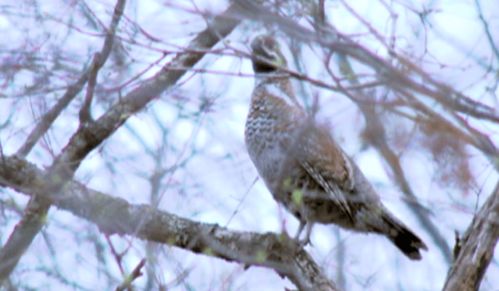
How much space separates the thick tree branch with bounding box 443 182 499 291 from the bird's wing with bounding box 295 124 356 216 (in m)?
1.34

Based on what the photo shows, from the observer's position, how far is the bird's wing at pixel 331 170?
20.4 ft

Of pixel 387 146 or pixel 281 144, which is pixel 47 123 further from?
pixel 387 146

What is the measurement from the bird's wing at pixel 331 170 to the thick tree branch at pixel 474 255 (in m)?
1.34

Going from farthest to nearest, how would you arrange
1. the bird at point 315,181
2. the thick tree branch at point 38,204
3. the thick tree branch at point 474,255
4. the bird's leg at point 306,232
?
the bird at point 315,181, the bird's leg at point 306,232, the thick tree branch at point 38,204, the thick tree branch at point 474,255

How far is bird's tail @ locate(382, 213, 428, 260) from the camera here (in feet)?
19.8

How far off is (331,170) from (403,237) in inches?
24.0

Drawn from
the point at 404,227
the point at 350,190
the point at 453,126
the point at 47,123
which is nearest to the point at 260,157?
the point at 350,190

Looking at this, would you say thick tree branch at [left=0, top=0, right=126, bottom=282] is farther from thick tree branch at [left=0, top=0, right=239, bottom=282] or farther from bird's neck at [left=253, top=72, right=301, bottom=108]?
bird's neck at [left=253, top=72, right=301, bottom=108]

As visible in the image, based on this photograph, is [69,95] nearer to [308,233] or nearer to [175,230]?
[175,230]

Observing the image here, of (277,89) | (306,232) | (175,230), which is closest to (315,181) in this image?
(306,232)

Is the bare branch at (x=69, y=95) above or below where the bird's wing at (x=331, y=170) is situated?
below

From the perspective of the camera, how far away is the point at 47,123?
5637 mm

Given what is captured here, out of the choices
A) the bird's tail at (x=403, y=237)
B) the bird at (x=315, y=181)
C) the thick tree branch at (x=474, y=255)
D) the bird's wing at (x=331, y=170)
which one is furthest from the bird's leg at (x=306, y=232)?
the thick tree branch at (x=474, y=255)

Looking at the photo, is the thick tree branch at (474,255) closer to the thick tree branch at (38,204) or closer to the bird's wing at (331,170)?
the bird's wing at (331,170)
